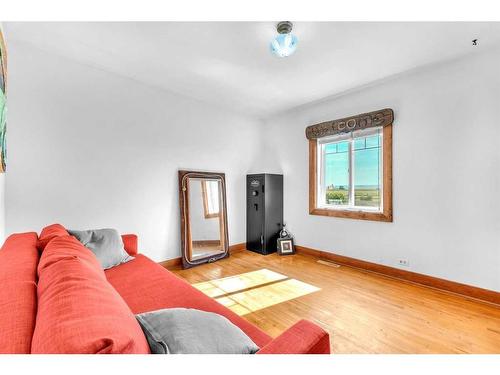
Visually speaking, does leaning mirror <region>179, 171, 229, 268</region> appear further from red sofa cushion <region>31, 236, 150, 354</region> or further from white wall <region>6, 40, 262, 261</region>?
red sofa cushion <region>31, 236, 150, 354</region>

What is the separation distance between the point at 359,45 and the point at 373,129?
128 centimetres

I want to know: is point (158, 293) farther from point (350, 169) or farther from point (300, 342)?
point (350, 169)

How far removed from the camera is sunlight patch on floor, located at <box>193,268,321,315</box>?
92.0 inches

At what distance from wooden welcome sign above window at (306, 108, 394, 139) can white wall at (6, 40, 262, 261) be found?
1607 millimetres

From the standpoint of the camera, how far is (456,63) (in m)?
2.55

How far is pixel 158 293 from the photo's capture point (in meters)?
1.55

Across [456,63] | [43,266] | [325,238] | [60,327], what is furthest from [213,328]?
[456,63]

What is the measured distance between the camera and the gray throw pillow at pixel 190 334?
70cm

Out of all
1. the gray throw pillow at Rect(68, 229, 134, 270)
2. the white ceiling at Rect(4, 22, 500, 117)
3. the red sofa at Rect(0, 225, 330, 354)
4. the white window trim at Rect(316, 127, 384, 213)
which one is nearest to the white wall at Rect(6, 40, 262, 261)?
the white ceiling at Rect(4, 22, 500, 117)

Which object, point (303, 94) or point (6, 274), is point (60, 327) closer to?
point (6, 274)

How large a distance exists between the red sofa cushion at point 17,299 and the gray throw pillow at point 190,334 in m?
0.29

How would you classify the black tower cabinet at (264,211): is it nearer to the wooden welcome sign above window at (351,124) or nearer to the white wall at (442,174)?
the wooden welcome sign above window at (351,124)

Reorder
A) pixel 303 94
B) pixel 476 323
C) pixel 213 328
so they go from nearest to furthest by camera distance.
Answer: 1. pixel 213 328
2. pixel 476 323
3. pixel 303 94

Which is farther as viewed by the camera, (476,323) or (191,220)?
(191,220)
